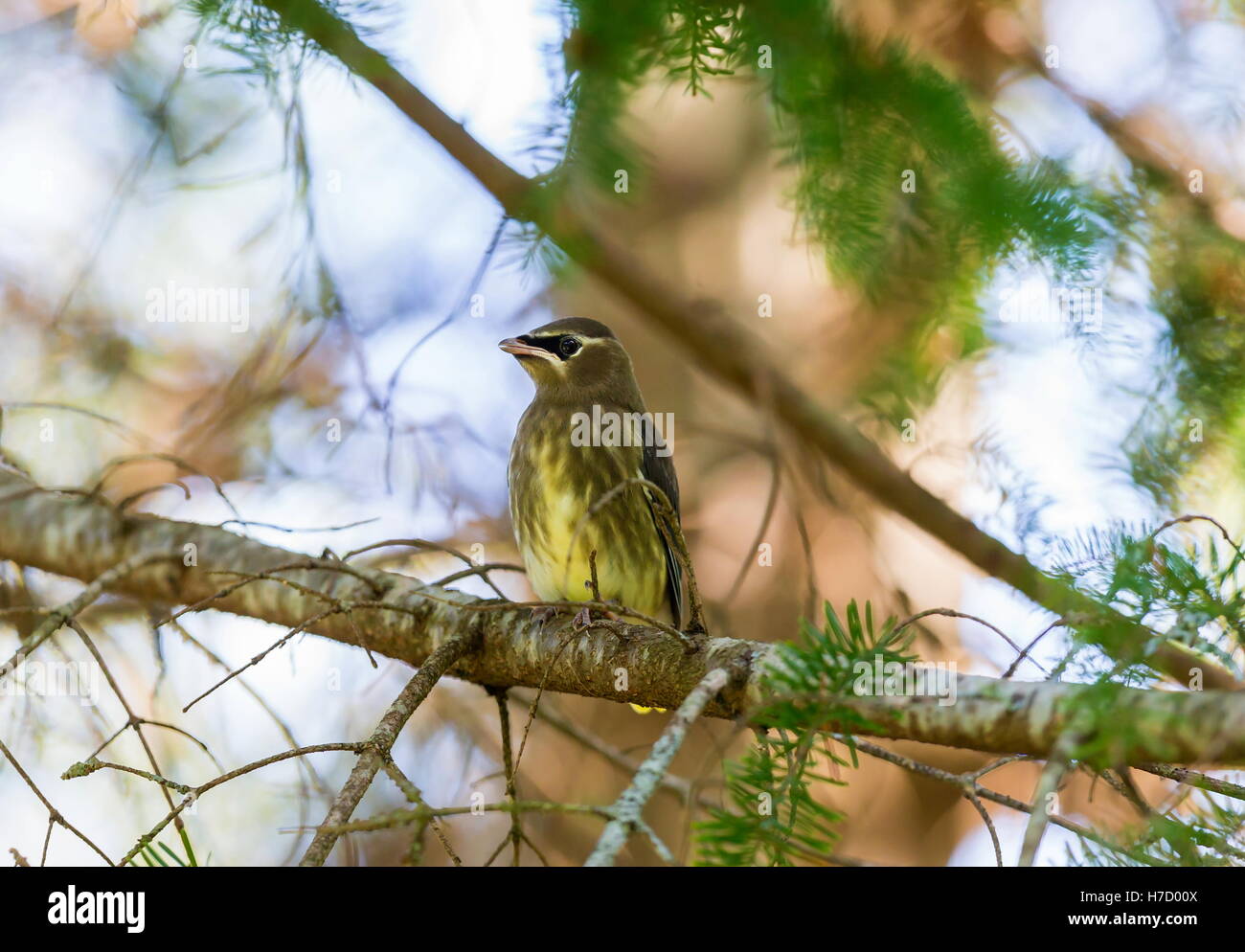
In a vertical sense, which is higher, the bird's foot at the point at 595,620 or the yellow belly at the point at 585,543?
the yellow belly at the point at 585,543

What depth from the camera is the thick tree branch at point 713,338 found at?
2.70 m

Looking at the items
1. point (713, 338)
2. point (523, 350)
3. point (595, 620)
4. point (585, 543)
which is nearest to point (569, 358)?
point (523, 350)

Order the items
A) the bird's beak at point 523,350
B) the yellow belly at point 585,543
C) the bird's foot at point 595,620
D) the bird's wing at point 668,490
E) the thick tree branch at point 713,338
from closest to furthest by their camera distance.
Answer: the bird's foot at point 595,620, the thick tree branch at point 713,338, the yellow belly at point 585,543, the bird's wing at point 668,490, the bird's beak at point 523,350

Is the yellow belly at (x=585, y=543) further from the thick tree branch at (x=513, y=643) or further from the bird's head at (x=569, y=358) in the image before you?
the thick tree branch at (x=513, y=643)

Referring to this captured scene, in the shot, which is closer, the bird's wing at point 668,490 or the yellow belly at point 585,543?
the yellow belly at point 585,543

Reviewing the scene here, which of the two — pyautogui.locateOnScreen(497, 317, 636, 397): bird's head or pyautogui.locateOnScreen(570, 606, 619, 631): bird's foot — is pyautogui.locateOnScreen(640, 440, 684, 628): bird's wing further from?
pyautogui.locateOnScreen(570, 606, 619, 631): bird's foot

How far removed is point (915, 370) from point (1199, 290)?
43.5 inches

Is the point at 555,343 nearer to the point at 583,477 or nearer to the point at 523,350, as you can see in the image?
the point at 523,350

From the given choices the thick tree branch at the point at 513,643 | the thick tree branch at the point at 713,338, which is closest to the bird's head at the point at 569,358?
the thick tree branch at the point at 713,338

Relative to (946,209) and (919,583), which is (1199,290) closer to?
(946,209)

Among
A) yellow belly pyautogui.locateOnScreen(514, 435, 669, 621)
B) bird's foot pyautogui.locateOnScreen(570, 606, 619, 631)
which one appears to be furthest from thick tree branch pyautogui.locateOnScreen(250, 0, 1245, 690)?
bird's foot pyautogui.locateOnScreen(570, 606, 619, 631)

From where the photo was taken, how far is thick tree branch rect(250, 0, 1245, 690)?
2695 millimetres

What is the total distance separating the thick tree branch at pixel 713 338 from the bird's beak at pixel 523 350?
43 cm
